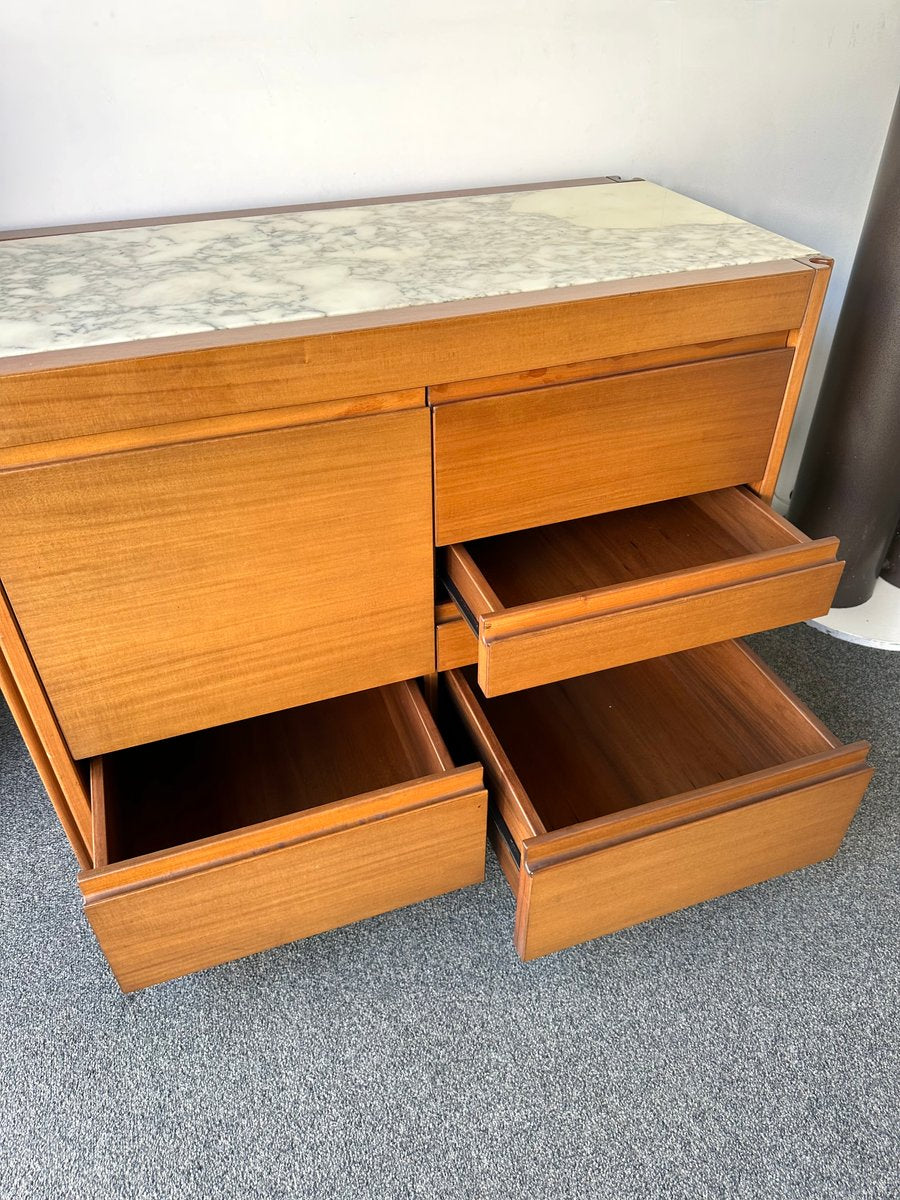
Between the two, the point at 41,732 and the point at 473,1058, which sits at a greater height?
the point at 41,732

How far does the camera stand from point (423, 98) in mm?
1058

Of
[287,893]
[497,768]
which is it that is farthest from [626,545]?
[287,893]

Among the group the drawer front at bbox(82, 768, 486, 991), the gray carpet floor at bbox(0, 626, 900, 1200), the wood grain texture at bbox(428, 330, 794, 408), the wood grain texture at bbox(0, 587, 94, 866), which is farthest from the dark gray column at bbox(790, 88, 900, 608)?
the wood grain texture at bbox(0, 587, 94, 866)

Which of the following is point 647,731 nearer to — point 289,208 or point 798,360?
point 798,360

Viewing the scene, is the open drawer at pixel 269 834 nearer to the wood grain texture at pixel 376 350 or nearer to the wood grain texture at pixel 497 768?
the wood grain texture at pixel 497 768

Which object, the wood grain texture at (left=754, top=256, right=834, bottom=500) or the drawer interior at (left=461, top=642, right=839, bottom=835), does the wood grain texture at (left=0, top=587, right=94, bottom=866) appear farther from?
the wood grain texture at (left=754, top=256, right=834, bottom=500)

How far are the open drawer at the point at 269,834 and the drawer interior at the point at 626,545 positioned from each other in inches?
7.7

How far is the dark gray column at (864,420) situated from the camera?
1.24 metres

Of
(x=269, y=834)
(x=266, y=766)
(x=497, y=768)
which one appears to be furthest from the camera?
(x=266, y=766)

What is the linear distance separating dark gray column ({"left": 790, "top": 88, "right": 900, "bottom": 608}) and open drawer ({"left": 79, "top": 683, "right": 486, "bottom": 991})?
866mm

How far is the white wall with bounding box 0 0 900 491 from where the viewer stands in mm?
934

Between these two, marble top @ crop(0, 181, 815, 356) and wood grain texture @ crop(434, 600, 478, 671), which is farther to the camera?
wood grain texture @ crop(434, 600, 478, 671)

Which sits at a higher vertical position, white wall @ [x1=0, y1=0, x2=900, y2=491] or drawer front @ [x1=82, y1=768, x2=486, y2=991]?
white wall @ [x1=0, y1=0, x2=900, y2=491]

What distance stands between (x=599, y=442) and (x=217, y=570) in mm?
410
